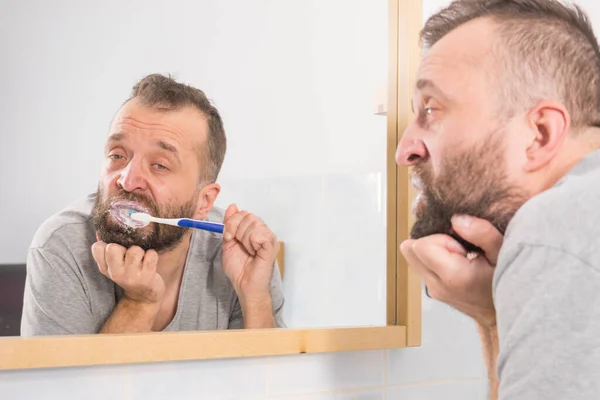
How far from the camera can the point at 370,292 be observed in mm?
1146

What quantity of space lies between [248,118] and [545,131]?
416mm

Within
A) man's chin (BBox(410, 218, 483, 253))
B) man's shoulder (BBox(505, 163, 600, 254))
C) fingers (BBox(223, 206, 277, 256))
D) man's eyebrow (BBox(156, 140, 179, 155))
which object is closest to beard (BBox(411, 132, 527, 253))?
man's chin (BBox(410, 218, 483, 253))

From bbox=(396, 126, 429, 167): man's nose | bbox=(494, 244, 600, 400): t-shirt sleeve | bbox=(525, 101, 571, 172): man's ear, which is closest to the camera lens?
bbox=(494, 244, 600, 400): t-shirt sleeve

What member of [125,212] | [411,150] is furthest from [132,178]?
[411,150]

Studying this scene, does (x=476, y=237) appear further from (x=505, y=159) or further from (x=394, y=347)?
(x=394, y=347)

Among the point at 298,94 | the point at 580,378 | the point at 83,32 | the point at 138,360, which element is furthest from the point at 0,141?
the point at 580,378

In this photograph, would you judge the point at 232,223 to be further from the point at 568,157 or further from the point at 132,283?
the point at 568,157

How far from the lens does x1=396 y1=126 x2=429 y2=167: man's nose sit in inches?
37.6

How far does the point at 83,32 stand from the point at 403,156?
46 cm

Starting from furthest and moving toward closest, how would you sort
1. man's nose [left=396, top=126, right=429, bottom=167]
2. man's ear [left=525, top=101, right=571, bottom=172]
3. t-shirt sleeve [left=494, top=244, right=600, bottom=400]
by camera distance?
1. man's nose [left=396, top=126, right=429, bottom=167]
2. man's ear [left=525, top=101, right=571, bottom=172]
3. t-shirt sleeve [left=494, top=244, right=600, bottom=400]

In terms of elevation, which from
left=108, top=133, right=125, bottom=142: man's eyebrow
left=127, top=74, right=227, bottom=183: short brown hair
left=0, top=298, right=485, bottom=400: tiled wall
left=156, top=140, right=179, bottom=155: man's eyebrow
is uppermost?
left=127, top=74, right=227, bottom=183: short brown hair

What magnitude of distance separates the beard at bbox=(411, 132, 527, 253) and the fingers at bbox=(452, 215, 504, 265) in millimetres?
16

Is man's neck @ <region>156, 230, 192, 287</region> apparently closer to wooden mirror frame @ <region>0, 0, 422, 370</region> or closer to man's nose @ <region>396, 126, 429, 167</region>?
wooden mirror frame @ <region>0, 0, 422, 370</region>

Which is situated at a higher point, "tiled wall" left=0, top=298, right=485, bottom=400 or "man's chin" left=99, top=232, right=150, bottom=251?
"man's chin" left=99, top=232, right=150, bottom=251
